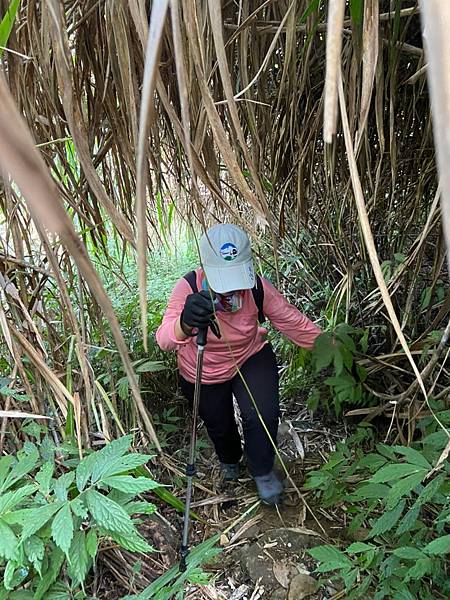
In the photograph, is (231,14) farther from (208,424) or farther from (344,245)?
(208,424)

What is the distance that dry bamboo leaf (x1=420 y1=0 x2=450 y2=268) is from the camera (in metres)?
0.17

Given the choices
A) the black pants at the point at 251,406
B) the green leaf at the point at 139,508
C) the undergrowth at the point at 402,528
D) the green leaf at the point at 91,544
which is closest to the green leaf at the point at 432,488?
the undergrowth at the point at 402,528

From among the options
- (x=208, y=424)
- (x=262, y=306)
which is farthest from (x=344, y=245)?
(x=208, y=424)

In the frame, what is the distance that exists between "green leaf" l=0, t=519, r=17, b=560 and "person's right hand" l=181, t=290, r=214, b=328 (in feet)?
2.49

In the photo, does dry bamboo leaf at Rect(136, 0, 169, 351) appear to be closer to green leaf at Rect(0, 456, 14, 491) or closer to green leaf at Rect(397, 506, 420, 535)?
green leaf at Rect(0, 456, 14, 491)

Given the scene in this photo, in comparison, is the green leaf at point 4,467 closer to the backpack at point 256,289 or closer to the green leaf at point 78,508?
the green leaf at point 78,508

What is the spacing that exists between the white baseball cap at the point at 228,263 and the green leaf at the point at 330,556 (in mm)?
730

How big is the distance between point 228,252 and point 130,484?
2.56 feet

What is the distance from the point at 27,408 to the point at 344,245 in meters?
1.28

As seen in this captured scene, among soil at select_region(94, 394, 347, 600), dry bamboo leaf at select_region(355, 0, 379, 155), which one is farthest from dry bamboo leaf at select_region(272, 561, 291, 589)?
dry bamboo leaf at select_region(355, 0, 379, 155)

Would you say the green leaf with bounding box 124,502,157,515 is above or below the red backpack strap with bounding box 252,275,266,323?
above

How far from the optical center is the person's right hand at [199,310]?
4.79 feet

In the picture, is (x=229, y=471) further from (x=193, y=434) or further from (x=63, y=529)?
(x=63, y=529)

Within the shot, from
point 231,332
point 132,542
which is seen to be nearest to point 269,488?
point 231,332
